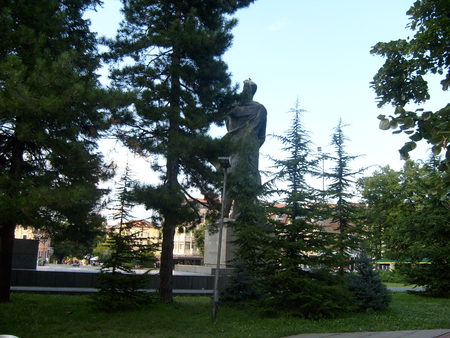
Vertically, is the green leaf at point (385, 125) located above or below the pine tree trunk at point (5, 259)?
above

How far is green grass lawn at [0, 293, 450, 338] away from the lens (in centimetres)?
855

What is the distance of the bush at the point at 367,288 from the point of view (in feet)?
39.1

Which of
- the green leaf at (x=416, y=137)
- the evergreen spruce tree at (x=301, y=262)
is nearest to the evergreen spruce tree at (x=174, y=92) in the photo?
the evergreen spruce tree at (x=301, y=262)

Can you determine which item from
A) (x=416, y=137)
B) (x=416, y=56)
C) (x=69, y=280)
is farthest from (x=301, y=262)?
(x=69, y=280)

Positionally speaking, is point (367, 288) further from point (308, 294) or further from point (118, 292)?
point (118, 292)

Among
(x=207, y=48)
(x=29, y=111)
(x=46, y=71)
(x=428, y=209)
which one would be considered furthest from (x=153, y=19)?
(x=428, y=209)

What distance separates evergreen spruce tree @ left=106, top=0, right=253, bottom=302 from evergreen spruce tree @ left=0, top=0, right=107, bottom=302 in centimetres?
125

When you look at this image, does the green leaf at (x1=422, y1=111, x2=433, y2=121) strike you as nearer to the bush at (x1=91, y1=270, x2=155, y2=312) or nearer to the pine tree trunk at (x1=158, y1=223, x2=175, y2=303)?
the bush at (x1=91, y1=270, x2=155, y2=312)

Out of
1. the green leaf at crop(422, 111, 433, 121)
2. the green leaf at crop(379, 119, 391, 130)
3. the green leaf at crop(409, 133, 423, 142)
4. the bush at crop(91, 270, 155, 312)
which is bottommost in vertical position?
the bush at crop(91, 270, 155, 312)

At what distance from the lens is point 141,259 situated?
1100 centimetres

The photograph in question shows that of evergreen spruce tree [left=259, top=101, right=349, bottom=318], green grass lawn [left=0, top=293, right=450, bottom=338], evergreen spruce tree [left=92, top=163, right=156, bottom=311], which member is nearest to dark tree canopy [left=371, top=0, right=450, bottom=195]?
evergreen spruce tree [left=259, top=101, right=349, bottom=318]

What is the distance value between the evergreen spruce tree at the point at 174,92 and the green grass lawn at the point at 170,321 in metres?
1.94

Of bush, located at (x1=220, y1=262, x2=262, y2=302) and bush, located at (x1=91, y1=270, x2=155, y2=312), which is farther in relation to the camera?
bush, located at (x1=220, y1=262, x2=262, y2=302)

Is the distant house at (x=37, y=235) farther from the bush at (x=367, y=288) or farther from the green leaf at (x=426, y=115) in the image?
the green leaf at (x=426, y=115)
